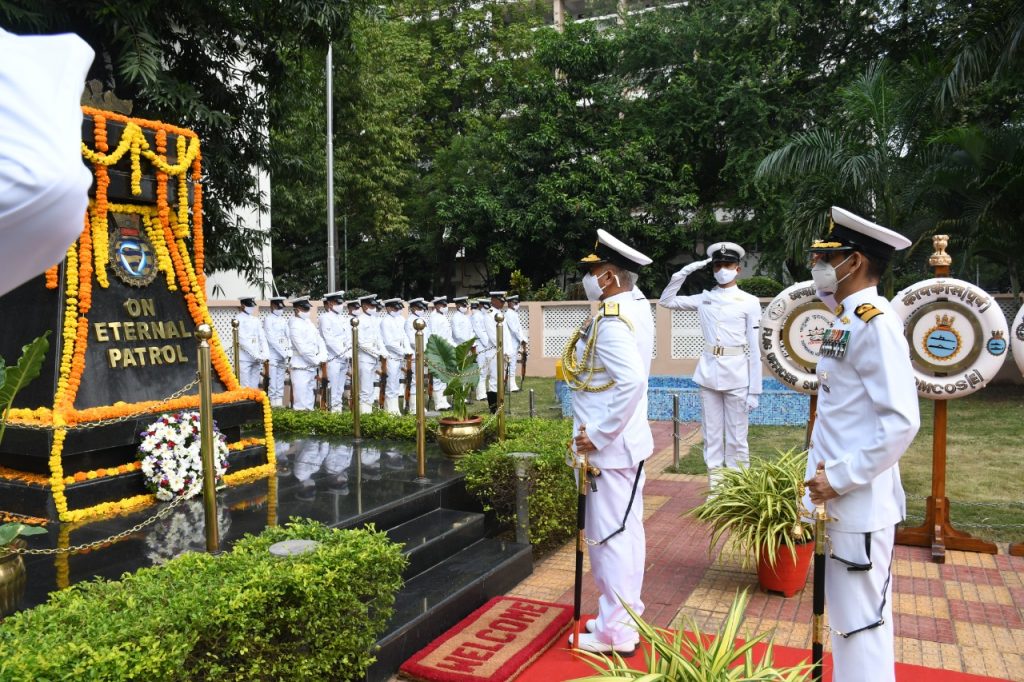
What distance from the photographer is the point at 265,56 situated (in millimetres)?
12336

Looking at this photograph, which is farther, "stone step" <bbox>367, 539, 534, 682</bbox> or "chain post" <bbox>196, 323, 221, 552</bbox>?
"chain post" <bbox>196, 323, 221, 552</bbox>

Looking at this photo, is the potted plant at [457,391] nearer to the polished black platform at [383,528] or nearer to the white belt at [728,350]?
the polished black platform at [383,528]

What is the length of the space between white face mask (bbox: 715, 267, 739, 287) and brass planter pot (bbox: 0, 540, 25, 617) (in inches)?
230

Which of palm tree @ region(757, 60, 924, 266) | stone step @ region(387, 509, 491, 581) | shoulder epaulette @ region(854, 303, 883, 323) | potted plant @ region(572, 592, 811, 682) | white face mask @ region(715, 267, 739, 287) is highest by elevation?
palm tree @ region(757, 60, 924, 266)

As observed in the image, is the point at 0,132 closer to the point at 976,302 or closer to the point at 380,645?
the point at 380,645

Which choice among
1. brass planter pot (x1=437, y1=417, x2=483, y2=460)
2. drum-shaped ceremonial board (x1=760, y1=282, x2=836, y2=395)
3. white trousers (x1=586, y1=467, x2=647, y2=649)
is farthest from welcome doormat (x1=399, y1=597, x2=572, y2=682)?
drum-shaped ceremonial board (x1=760, y1=282, x2=836, y2=395)

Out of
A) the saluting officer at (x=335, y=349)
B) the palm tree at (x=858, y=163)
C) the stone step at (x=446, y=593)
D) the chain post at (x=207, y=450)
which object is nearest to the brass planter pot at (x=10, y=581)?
the chain post at (x=207, y=450)

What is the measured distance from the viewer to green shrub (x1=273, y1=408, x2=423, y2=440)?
8422mm

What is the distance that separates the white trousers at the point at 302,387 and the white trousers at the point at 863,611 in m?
10.8

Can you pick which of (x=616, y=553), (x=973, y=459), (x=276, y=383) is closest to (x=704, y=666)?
(x=616, y=553)

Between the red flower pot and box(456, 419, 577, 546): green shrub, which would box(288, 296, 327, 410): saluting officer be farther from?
the red flower pot

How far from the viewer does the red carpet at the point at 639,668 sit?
13.2 feet

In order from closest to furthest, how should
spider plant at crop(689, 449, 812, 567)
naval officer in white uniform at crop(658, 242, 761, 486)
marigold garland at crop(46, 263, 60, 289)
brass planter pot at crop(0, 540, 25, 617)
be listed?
brass planter pot at crop(0, 540, 25, 617), spider plant at crop(689, 449, 812, 567), marigold garland at crop(46, 263, 60, 289), naval officer in white uniform at crop(658, 242, 761, 486)

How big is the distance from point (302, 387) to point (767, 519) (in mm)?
9381
